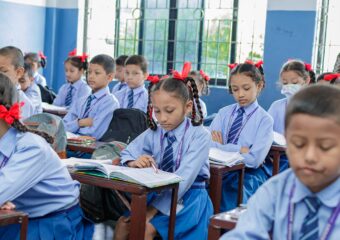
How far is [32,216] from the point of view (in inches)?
79.4

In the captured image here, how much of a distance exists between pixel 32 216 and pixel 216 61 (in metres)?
4.92

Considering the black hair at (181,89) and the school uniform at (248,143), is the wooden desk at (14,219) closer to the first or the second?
the black hair at (181,89)

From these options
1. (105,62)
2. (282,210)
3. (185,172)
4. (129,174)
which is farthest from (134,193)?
(105,62)

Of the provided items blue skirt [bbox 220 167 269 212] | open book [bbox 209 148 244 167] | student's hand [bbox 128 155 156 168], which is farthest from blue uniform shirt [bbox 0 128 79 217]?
blue skirt [bbox 220 167 269 212]

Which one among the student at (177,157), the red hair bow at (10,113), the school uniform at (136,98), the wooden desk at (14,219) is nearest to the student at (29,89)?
the school uniform at (136,98)

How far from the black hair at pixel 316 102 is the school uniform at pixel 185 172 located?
137 cm

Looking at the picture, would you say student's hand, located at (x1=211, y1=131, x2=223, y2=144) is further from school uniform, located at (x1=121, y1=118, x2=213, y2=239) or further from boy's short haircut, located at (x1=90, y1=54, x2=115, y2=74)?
boy's short haircut, located at (x1=90, y1=54, x2=115, y2=74)

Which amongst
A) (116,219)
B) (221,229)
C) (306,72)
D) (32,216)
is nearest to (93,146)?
(116,219)

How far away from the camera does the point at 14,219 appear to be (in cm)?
165

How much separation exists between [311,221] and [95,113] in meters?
3.32

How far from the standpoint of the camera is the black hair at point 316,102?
114cm

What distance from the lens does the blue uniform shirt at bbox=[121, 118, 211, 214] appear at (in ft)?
8.30

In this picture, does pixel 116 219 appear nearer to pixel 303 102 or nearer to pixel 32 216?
pixel 32 216

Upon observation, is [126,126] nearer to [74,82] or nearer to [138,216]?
[138,216]
